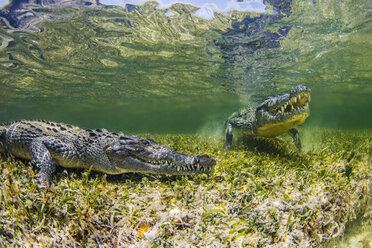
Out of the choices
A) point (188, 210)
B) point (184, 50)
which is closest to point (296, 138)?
point (188, 210)

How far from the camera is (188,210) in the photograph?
1951 millimetres

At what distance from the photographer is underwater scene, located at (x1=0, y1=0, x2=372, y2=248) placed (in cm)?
168

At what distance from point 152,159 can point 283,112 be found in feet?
9.15

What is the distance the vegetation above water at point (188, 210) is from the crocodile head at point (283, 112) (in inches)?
49.4

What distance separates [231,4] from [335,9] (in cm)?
427

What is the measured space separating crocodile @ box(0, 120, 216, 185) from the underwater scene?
0.02m

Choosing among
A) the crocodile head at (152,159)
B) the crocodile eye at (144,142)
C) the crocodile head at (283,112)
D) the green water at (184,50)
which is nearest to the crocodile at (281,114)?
the crocodile head at (283,112)

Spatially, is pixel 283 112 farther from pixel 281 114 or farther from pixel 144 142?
pixel 144 142

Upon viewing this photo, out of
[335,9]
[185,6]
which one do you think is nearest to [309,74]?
[335,9]

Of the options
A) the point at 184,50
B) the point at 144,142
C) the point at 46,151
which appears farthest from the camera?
the point at 184,50

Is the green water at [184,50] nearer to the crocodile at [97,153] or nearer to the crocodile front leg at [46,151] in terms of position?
the crocodile at [97,153]

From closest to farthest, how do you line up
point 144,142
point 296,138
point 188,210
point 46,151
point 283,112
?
point 188,210, point 46,151, point 144,142, point 283,112, point 296,138

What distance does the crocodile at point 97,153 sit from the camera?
2.61 m

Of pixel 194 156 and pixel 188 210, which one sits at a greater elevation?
pixel 194 156
